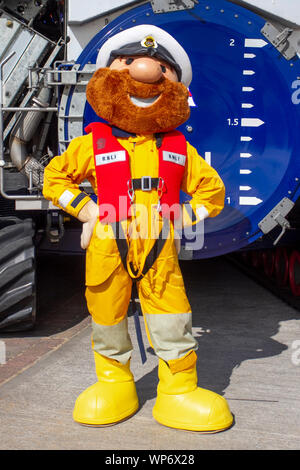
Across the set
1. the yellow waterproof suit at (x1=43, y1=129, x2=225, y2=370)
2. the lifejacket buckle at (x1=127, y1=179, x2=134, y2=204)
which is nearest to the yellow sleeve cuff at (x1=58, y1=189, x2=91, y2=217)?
the yellow waterproof suit at (x1=43, y1=129, x2=225, y2=370)

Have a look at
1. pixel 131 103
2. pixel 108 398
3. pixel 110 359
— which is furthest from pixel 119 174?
pixel 108 398

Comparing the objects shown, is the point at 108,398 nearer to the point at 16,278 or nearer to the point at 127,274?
the point at 127,274

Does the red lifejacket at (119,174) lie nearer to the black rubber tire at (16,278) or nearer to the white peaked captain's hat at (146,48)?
the white peaked captain's hat at (146,48)

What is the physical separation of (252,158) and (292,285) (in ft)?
5.34

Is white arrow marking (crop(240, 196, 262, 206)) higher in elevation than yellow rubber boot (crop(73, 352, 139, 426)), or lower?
higher

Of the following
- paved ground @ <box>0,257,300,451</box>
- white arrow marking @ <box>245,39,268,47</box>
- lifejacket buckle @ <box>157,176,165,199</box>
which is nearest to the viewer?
paved ground @ <box>0,257,300,451</box>

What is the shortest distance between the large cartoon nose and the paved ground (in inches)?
62.5

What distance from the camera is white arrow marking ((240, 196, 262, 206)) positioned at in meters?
4.08

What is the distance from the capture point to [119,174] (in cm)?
286

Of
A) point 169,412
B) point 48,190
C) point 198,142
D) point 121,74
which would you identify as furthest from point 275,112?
point 169,412

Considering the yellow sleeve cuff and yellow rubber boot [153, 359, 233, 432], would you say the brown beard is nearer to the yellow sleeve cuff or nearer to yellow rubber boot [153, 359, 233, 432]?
the yellow sleeve cuff

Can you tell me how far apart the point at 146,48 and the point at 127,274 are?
41.7 inches

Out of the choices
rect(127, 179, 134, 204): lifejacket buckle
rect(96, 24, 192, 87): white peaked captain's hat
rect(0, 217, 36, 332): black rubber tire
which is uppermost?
rect(96, 24, 192, 87): white peaked captain's hat

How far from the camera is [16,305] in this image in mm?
4117
